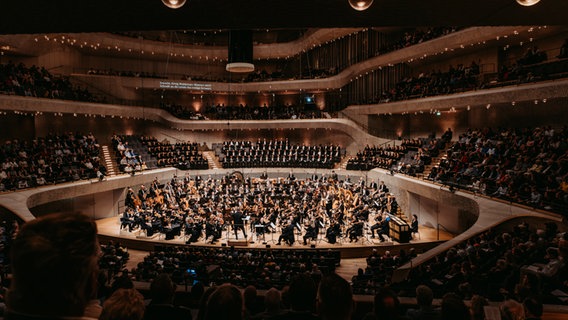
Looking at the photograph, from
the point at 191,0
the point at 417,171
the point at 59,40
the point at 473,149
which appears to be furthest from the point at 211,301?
the point at 59,40

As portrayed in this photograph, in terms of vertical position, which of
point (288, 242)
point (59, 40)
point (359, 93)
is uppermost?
point (59, 40)

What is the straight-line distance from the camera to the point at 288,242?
1658 centimetres

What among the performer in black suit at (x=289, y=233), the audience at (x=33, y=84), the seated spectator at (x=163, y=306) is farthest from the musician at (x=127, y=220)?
the seated spectator at (x=163, y=306)

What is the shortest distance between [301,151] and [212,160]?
7916 mm

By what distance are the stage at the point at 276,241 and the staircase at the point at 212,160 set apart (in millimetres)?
12182

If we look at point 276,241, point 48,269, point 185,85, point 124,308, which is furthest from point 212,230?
point 185,85

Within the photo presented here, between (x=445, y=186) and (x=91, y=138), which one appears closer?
(x=445, y=186)

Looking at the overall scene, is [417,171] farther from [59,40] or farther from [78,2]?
[59,40]

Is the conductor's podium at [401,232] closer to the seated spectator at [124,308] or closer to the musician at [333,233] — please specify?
the musician at [333,233]

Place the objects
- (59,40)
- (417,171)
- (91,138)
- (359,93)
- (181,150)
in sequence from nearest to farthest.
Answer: (417,171) < (91,138) < (59,40) < (181,150) < (359,93)

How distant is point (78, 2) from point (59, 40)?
2789 cm

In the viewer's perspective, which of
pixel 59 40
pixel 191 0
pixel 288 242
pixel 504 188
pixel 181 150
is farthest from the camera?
pixel 181 150

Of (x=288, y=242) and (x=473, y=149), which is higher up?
(x=473, y=149)

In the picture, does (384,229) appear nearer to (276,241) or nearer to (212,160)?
(276,241)
